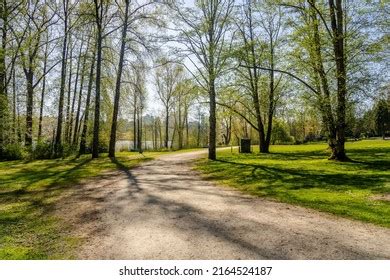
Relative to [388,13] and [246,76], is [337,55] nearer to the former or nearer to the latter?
[388,13]

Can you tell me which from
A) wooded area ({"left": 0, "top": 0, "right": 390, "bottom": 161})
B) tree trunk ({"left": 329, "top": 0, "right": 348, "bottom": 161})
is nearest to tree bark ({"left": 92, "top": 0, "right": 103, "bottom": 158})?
wooded area ({"left": 0, "top": 0, "right": 390, "bottom": 161})

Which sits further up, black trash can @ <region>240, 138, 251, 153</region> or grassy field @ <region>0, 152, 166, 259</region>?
black trash can @ <region>240, 138, 251, 153</region>

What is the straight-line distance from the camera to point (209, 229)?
681cm

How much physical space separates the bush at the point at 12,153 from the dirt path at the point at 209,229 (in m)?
18.2

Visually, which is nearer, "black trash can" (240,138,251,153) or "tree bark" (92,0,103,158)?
"tree bark" (92,0,103,158)

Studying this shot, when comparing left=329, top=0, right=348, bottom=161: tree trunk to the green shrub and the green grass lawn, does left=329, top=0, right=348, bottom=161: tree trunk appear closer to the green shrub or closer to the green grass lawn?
the green grass lawn

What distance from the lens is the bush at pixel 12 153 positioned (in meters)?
25.7

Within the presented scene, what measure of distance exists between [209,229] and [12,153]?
2406cm

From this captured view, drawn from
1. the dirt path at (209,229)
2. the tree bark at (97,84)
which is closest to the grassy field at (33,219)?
the dirt path at (209,229)

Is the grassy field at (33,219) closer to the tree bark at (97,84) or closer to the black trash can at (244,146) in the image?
the tree bark at (97,84)

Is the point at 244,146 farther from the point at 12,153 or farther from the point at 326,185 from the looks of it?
the point at 12,153

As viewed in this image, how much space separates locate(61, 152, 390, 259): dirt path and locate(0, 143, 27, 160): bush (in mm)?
18166

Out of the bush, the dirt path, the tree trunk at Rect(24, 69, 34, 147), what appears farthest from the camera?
the tree trunk at Rect(24, 69, 34, 147)

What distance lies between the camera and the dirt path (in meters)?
5.59
